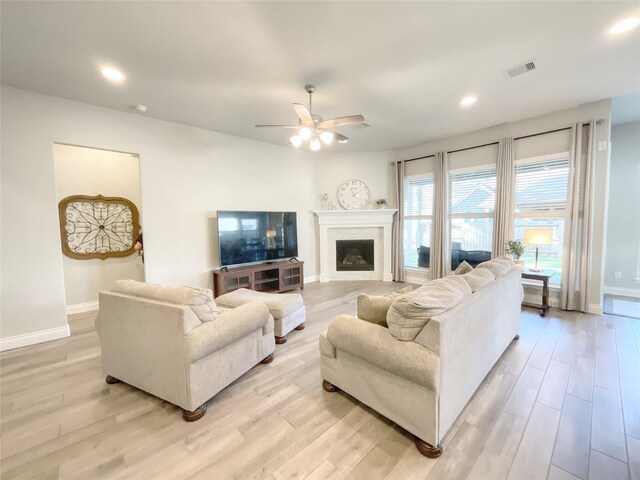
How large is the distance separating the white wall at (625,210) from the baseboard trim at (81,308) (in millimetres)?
8610

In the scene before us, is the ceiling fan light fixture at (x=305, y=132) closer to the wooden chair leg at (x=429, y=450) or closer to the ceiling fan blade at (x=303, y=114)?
the ceiling fan blade at (x=303, y=114)

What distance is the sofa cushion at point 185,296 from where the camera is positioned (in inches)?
72.7

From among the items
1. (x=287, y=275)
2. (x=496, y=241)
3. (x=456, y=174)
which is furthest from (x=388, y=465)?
(x=456, y=174)

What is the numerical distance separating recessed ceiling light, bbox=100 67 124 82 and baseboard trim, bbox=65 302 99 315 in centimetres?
337

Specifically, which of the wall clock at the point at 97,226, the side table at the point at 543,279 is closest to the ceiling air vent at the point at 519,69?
the side table at the point at 543,279

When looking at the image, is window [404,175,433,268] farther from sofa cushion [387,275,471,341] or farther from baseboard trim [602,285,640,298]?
sofa cushion [387,275,471,341]

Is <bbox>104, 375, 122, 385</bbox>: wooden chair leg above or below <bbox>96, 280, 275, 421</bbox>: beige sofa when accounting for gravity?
below

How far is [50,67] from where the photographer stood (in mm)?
2541

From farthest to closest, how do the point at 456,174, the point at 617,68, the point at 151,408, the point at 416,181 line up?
the point at 416,181 < the point at 456,174 < the point at 617,68 < the point at 151,408

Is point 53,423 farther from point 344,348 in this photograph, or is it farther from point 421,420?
point 421,420

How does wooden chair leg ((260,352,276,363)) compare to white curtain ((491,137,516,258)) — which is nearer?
wooden chair leg ((260,352,276,363))

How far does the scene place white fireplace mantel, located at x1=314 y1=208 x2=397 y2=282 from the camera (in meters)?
5.73

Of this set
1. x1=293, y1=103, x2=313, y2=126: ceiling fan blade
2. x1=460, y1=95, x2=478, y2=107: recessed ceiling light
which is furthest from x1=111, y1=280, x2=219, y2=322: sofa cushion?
x1=460, y1=95, x2=478, y2=107: recessed ceiling light

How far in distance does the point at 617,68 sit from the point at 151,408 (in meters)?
5.35
